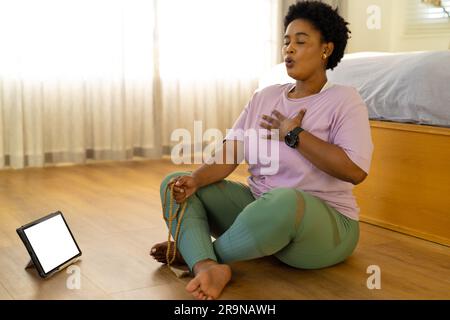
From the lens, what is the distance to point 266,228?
1.43 metres

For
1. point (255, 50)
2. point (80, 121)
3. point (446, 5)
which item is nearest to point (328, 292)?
point (80, 121)

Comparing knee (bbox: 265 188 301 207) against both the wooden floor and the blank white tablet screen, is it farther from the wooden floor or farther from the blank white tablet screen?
the blank white tablet screen

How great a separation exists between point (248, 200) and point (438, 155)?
70 centimetres

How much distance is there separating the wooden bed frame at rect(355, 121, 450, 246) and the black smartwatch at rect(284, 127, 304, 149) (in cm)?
66

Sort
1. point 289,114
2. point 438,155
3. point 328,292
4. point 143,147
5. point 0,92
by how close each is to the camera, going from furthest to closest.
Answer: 1. point 143,147
2. point 0,92
3. point 438,155
4. point 289,114
5. point 328,292

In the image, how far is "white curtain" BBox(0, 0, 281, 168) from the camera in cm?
321

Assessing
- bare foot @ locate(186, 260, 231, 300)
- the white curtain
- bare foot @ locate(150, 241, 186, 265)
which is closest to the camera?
bare foot @ locate(186, 260, 231, 300)

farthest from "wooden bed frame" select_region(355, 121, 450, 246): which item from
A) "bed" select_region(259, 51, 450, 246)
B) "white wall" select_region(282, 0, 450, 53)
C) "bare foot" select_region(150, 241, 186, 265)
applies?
"white wall" select_region(282, 0, 450, 53)

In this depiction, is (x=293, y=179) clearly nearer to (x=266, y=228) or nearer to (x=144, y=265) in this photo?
(x=266, y=228)

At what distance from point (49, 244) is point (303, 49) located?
0.89 m

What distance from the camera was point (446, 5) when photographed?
393 cm

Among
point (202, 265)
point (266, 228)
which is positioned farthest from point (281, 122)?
point (202, 265)

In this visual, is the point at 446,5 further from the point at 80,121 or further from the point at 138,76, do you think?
the point at 80,121

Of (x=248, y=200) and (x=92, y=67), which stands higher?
(x=92, y=67)
